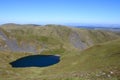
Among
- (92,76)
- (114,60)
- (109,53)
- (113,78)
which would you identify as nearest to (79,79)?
(92,76)

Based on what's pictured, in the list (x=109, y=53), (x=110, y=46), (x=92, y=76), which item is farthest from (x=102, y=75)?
(x=110, y=46)

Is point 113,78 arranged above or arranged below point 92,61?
above

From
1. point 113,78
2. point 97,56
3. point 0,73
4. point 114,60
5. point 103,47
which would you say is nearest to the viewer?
point 113,78

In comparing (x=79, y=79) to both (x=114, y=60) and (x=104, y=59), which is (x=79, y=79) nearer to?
(x=114, y=60)

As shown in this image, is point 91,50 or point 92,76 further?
point 91,50

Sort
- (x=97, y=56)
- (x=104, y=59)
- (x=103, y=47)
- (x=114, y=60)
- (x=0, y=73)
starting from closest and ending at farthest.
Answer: (x=0, y=73) < (x=114, y=60) < (x=104, y=59) < (x=97, y=56) < (x=103, y=47)

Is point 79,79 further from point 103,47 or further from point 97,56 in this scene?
point 103,47

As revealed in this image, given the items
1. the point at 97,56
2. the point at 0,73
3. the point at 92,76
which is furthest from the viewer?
the point at 97,56

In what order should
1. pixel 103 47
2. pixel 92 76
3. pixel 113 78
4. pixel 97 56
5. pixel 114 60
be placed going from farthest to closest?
pixel 103 47, pixel 97 56, pixel 114 60, pixel 92 76, pixel 113 78

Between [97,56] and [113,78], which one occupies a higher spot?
[113,78]
